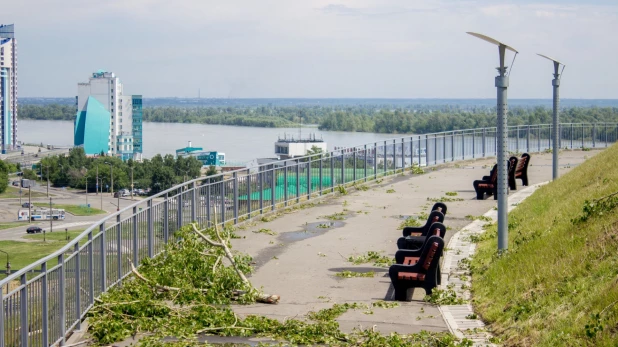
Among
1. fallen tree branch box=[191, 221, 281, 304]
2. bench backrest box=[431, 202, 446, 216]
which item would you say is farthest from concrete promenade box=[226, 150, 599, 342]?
bench backrest box=[431, 202, 446, 216]

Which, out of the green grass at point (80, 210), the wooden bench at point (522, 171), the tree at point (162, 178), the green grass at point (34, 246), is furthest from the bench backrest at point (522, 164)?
the tree at point (162, 178)

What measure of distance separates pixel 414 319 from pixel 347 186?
14.9 meters

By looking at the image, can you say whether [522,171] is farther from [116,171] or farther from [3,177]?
[3,177]

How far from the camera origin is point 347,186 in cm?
2511

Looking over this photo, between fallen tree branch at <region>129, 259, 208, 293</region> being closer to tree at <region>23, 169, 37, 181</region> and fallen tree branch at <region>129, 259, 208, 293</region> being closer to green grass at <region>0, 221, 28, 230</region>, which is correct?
green grass at <region>0, 221, 28, 230</region>

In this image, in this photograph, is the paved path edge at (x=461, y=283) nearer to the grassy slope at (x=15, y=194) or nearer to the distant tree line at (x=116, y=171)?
the distant tree line at (x=116, y=171)

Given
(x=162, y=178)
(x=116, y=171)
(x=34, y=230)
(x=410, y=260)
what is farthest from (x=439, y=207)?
(x=116, y=171)

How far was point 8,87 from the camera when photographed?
191 metres

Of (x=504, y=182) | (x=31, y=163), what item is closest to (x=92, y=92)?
(x=31, y=163)

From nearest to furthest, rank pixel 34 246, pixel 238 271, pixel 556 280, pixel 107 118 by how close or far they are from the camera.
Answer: pixel 556 280 < pixel 238 271 < pixel 34 246 < pixel 107 118

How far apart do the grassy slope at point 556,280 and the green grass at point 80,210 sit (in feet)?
170

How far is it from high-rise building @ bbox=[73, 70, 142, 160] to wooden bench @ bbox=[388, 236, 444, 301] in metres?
150

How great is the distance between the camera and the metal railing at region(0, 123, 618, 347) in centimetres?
850

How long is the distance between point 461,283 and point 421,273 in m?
1.20
